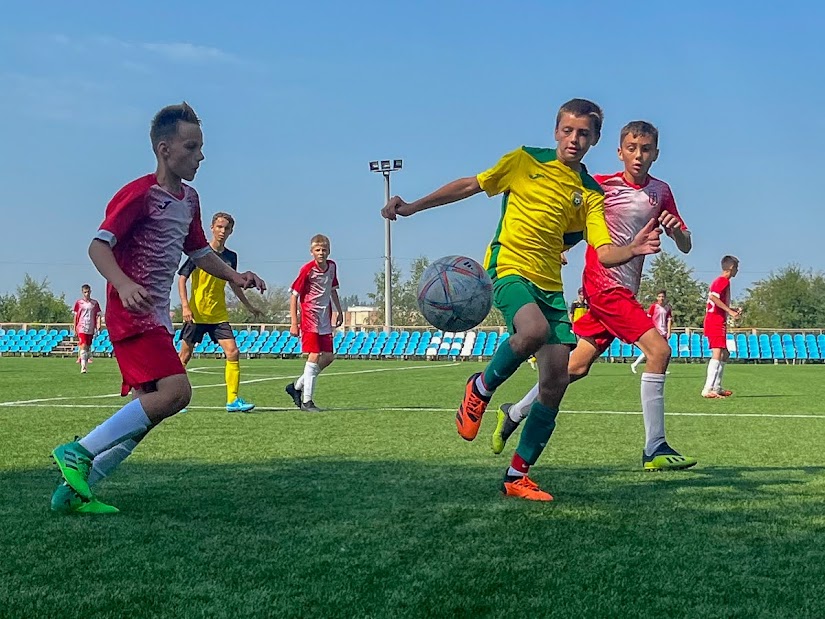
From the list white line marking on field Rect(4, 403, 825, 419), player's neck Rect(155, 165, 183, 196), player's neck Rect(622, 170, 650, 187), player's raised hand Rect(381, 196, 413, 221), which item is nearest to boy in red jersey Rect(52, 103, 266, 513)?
player's neck Rect(155, 165, 183, 196)

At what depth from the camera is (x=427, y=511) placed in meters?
4.52

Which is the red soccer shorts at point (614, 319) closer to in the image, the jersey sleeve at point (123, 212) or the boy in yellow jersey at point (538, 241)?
the boy in yellow jersey at point (538, 241)

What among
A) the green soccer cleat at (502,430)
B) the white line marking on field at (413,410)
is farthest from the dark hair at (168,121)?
the white line marking on field at (413,410)

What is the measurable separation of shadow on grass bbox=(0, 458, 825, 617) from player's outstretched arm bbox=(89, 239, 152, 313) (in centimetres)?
96

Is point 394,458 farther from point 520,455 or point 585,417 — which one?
point 585,417

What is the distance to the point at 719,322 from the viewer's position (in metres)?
15.4

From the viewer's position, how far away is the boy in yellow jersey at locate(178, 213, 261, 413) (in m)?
10.8

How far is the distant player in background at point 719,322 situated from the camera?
583 inches

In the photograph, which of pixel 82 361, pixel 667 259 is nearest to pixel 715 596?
pixel 82 361

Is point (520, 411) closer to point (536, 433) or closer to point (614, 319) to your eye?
point (614, 319)

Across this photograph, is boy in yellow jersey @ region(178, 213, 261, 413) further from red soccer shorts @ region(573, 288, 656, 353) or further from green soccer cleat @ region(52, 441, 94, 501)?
green soccer cleat @ region(52, 441, 94, 501)

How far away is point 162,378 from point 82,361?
19320 mm

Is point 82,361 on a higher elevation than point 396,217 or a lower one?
lower

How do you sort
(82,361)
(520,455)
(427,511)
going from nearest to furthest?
(427,511) < (520,455) < (82,361)
